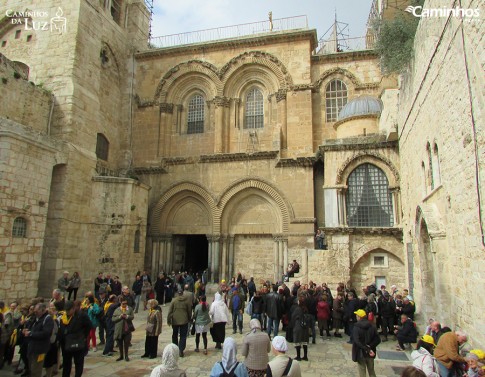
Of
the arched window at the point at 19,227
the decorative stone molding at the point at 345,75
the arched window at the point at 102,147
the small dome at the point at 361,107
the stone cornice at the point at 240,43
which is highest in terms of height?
the stone cornice at the point at 240,43

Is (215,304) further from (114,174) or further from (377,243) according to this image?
(114,174)

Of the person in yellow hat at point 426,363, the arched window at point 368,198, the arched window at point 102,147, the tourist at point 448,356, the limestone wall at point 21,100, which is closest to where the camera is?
the person in yellow hat at point 426,363

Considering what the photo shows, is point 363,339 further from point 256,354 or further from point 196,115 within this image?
point 196,115

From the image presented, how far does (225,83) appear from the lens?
20.4 metres

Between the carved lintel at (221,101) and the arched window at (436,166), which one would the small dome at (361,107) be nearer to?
the carved lintel at (221,101)

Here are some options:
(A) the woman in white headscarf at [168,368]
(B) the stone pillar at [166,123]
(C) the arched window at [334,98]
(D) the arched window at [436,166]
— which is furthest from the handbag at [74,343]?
(C) the arched window at [334,98]

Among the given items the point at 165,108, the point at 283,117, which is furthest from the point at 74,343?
the point at 165,108

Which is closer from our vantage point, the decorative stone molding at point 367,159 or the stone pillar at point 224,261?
the decorative stone molding at point 367,159

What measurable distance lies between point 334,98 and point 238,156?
580cm

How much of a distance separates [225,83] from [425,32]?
39.9 ft

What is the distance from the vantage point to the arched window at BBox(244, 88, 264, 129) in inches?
799

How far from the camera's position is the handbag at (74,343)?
6.50 m

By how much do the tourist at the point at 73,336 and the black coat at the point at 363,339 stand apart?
4.78 m

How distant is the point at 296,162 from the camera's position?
18.1 m
